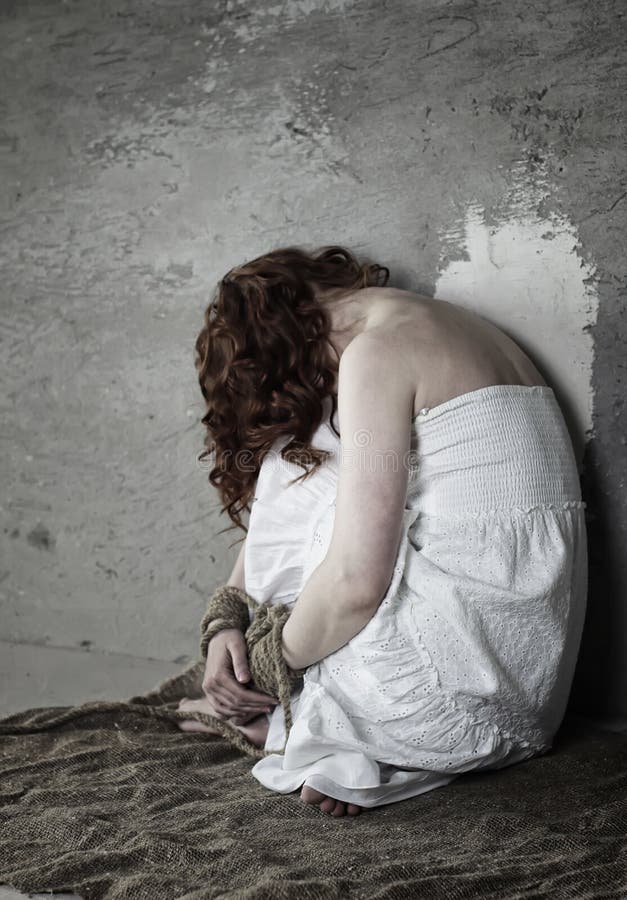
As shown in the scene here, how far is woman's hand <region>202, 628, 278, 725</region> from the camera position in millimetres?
1997

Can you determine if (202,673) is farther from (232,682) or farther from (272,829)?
(272,829)

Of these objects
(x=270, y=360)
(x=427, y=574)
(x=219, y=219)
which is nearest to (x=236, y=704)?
(x=427, y=574)

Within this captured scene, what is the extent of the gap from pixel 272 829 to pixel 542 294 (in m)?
1.37

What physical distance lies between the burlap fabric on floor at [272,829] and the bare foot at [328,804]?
16mm

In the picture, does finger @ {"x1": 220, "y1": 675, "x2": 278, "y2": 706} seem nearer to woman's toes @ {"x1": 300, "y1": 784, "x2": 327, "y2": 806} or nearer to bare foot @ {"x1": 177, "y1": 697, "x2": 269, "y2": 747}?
bare foot @ {"x1": 177, "y1": 697, "x2": 269, "y2": 747}

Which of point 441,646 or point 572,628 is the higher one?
point 441,646

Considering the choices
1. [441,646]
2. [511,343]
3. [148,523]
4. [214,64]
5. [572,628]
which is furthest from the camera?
[148,523]

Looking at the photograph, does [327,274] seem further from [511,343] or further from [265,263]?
[511,343]

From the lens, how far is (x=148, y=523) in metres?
2.81

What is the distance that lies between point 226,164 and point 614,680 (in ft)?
5.82

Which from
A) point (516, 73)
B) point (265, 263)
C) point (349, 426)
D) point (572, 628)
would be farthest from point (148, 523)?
point (516, 73)

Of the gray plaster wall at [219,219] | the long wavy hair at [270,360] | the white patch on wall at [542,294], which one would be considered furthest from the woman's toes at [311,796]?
the white patch on wall at [542,294]

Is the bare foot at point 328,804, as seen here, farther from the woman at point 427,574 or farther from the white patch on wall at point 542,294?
the white patch on wall at point 542,294

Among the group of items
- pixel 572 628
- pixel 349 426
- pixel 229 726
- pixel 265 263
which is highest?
pixel 265 263
